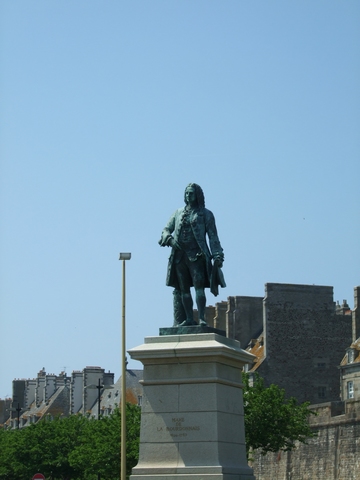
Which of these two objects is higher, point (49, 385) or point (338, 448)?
point (49, 385)

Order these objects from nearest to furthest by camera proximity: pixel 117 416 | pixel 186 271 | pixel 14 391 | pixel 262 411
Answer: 1. pixel 186 271
2. pixel 262 411
3. pixel 117 416
4. pixel 14 391

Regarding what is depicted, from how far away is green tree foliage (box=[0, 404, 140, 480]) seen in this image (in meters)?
54.0

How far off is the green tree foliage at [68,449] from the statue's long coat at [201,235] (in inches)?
1207

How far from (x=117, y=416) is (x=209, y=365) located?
123ft

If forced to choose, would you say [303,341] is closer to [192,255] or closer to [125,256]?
[125,256]

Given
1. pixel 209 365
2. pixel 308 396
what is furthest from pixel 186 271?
pixel 308 396

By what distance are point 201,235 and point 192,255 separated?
43 centimetres

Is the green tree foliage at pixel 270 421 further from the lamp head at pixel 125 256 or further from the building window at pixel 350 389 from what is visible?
the lamp head at pixel 125 256

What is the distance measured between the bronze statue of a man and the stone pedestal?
3.94 ft

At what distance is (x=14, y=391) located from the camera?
13325 cm

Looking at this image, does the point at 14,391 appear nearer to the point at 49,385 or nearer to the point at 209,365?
the point at 49,385

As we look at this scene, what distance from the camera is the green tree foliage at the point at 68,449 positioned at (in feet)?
177

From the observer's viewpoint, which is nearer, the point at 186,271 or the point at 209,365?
the point at 209,365

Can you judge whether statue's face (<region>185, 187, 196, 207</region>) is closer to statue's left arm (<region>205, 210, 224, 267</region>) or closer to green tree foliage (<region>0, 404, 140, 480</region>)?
statue's left arm (<region>205, 210, 224, 267</region>)
